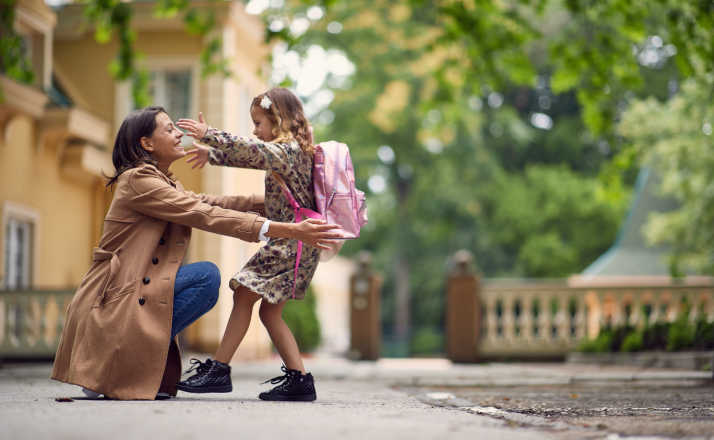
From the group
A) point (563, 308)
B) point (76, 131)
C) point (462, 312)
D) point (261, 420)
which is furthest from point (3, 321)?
point (261, 420)

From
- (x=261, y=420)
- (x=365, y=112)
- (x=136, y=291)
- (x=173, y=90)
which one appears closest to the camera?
(x=261, y=420)

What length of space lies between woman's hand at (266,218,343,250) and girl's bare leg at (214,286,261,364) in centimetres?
40

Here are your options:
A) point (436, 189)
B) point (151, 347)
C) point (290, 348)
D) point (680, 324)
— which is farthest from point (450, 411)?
point (436, 189)

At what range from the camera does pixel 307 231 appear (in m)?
4.68

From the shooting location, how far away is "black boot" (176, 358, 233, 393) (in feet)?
16.0

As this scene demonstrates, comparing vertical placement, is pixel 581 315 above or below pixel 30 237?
below

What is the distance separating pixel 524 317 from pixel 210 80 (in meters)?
6.66

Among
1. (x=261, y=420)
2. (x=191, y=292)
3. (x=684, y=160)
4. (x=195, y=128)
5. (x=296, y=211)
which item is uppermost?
(x=684, y=160)

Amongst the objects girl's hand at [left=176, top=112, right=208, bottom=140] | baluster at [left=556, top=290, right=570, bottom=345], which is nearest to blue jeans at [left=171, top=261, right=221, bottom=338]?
girl's hand at [left=176, top=112, right=208, bottom=140]

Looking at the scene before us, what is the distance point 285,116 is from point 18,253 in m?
10.4

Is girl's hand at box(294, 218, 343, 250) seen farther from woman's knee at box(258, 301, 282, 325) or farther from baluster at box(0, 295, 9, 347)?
baluster at box(0, 295, 9, 347)

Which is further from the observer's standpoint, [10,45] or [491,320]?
[491,320]

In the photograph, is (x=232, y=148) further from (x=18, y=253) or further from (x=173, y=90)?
(x=173, y=90)

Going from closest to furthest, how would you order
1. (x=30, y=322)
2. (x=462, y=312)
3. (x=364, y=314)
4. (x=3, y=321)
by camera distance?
(x=30, y=322), (x=3, y=321), (x=462, y=312), (x=364, y=314)
